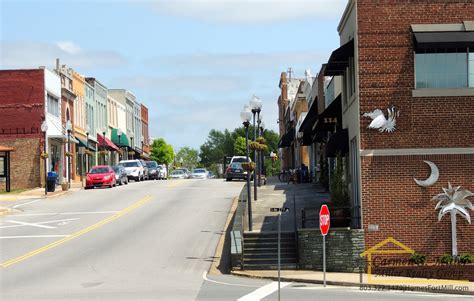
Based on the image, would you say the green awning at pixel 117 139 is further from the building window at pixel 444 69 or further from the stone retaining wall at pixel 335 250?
the building window at pixel 444 69

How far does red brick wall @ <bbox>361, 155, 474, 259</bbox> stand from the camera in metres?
26.9

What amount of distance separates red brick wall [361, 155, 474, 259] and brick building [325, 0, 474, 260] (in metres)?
0.03

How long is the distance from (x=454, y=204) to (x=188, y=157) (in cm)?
16135

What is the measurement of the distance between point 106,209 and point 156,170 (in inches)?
1327

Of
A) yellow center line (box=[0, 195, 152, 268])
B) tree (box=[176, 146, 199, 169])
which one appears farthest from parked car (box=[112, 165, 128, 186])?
tree (box=[176, 146, 199, 169])

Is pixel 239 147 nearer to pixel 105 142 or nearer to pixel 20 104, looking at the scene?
pixel 105 142

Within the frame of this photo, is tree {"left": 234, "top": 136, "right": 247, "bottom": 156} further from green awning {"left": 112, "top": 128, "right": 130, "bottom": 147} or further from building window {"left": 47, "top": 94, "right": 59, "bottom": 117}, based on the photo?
building window {"left": 47, "top": 94, "right": 59, "bottom": 117}

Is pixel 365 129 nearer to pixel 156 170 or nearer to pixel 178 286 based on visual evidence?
pixel 178 286

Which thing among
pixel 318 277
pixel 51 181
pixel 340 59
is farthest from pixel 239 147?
pixel 318 277

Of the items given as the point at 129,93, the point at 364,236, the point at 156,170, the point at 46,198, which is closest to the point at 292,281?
the point at 364,236

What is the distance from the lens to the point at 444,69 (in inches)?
1085

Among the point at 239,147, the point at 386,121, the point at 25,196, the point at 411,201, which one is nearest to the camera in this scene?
the point at 411,201

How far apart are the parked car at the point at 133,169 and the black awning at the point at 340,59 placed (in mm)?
37196

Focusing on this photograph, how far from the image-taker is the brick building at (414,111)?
88.4 ft
